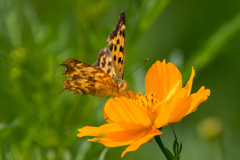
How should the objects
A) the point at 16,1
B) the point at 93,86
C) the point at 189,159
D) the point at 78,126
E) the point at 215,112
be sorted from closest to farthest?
1. the point at 93,86
2. the point at 78,126
3. the point at 189,159
4. the point at 215,112
5. the point at 16,1

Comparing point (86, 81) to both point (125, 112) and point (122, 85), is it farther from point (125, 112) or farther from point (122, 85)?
point (125, 112)

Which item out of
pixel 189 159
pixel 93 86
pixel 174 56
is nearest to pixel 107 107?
pixel 93 86

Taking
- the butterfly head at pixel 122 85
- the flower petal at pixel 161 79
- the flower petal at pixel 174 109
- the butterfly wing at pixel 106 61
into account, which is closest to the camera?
the flower petal at pixel 174 109

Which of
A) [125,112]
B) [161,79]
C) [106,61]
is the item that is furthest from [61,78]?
[125,112]

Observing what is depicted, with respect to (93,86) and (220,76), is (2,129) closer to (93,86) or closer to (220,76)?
(93,86)

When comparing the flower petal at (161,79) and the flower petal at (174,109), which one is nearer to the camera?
the flower petal at (174,109)

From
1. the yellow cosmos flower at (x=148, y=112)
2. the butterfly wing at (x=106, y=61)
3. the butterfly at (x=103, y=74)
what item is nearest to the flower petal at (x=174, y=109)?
the yellow cosmos flower at (x=148, y=112)

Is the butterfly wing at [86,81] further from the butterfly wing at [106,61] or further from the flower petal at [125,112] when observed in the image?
the flower petal at [125,112]
